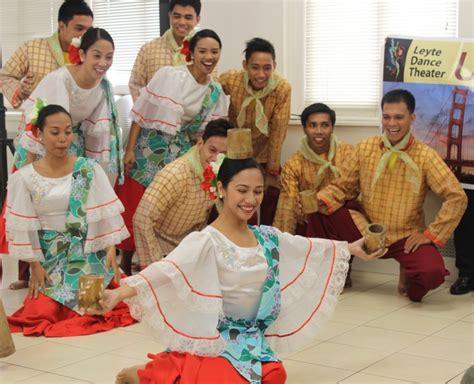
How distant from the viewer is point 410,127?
477cm

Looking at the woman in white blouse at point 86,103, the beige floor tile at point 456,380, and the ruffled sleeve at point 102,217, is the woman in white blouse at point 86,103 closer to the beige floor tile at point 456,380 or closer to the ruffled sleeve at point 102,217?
the ruffled sleeve at point 102,217

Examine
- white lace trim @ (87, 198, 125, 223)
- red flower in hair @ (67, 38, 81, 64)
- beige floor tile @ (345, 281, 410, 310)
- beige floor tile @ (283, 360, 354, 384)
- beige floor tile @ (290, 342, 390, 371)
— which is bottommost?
beige floor tile @ (345, 281, 410, 310)

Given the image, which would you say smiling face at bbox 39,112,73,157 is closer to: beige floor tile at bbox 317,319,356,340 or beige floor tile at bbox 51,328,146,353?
beige floor tile at bbox 51,328,146,353

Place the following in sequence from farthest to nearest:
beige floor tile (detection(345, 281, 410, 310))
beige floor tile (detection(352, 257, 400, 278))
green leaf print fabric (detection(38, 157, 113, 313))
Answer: beige floor tile (detection(352, 257, 400, 278)), beige floor tile (detection(345, 281, 410, 310)), green leaf print fabric (detection(38, 157, 113, 313))

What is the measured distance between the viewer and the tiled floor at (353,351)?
3418mm

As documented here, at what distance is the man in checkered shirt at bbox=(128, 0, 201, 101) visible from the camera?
4969mm

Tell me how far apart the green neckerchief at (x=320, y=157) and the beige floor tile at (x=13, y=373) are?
2.05m

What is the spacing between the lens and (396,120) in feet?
15.0

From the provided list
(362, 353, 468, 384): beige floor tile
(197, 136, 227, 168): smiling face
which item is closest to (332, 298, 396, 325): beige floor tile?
(362, 353, 468, 384): beige floor tile

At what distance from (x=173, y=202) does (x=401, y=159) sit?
117 cm

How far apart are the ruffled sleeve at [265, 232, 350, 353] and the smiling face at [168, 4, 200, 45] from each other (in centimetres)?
204

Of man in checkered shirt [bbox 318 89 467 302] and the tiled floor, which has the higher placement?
man in checkered shirt [bbox 318 89 467 302]

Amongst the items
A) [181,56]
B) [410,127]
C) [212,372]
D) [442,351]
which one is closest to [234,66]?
[181,56]

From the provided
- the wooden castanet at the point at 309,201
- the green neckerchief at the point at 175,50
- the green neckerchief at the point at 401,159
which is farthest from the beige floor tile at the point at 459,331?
the green neckerchief at the point at 175,50
